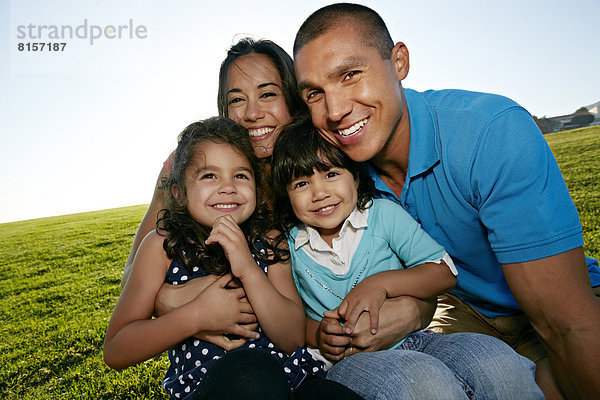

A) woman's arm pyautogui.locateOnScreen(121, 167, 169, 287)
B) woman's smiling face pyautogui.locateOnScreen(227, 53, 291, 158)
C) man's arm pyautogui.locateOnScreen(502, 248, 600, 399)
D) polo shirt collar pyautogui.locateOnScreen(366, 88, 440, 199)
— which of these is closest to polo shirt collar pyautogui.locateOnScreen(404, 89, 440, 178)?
polo shirt collar pyautogui.locateOnScreen(366, 88, 440, 199)

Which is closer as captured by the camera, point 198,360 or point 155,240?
point 198,360

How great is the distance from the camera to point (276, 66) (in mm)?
3273

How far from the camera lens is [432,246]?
239 centimetres

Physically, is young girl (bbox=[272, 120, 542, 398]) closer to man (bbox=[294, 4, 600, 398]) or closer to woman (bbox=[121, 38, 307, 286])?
man (bbox=[294, 4, 600, 398])

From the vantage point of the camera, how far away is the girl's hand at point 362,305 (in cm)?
209

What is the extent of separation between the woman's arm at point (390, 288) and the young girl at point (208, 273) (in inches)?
12.1

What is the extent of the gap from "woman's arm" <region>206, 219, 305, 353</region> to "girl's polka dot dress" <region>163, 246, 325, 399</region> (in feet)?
0.33

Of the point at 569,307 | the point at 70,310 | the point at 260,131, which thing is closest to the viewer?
the point at 569,307

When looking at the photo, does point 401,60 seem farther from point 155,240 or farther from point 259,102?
point 155,240

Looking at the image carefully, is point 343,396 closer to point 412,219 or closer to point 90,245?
point 412,219

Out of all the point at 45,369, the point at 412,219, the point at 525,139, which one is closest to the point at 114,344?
the point at 412,219

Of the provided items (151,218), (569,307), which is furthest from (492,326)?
(151,218)

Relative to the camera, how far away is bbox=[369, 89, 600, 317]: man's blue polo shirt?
2.05 meters

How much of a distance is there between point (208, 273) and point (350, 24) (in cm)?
170
